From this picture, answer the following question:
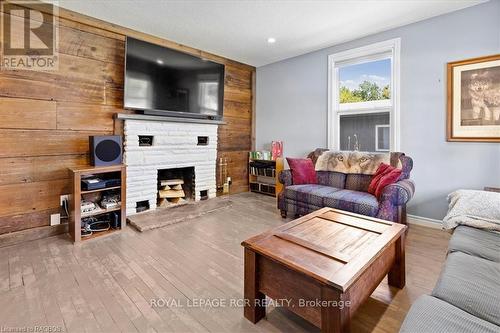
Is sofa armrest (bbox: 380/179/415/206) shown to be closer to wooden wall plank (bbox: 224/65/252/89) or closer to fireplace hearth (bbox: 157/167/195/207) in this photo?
fireplace hearth (bbox: 157/167/195/207)

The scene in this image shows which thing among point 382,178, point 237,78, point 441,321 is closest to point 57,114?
point 237,78

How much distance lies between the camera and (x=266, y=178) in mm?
4773

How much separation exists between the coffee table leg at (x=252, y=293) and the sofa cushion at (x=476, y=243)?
3.98ft

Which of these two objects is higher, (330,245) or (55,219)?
(330,245)

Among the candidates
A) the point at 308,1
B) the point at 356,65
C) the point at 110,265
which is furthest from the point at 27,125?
the point at 356,65

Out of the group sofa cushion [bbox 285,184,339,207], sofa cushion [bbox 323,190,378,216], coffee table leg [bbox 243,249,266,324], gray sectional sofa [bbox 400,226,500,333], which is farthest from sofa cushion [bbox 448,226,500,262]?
sofa cushion [bbox 285,184,339,207]

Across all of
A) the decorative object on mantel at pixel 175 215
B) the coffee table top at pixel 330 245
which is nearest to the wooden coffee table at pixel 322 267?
the coffee table top at pixel 330 245

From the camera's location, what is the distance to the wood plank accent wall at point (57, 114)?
2508 mm

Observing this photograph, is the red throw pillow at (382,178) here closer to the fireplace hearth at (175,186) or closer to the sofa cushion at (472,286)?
the sofa cushion at (472,286)

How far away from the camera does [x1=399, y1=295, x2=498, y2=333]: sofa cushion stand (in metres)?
0.88

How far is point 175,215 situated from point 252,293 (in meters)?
2.04

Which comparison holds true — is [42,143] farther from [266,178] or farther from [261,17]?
[266,178]

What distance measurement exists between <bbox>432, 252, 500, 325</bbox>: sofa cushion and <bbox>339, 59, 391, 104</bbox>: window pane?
259 centimetres

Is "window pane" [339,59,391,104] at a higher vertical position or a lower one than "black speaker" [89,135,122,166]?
higher
